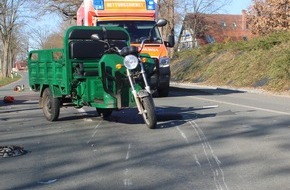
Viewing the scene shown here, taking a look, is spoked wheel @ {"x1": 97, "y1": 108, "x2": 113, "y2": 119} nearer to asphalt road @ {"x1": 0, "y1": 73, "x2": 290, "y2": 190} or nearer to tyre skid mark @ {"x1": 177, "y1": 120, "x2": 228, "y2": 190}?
asphalt road @ {"x1": 0, "y1": 73, "x2": 290, "y2": 190}

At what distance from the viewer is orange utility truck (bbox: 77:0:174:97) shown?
1591 cm

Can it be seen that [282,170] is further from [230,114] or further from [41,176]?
[230,114]

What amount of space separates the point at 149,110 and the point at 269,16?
2535 centimetres

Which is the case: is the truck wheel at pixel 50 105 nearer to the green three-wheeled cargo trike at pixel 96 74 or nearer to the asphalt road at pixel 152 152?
the green three-wheeled cargo trike at pixel 96 74

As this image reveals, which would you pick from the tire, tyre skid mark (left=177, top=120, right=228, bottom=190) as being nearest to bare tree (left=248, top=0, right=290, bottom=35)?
the tire

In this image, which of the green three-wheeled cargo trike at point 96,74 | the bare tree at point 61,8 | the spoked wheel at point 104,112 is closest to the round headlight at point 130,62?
the green three-wheeled cargo trike at point 96,74

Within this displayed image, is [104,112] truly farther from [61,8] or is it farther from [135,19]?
[61,8]

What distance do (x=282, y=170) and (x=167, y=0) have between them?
121ft

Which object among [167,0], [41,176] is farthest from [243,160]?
[167,0]

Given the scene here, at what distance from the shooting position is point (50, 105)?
10.6 m

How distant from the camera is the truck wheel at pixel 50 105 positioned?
34.1ft

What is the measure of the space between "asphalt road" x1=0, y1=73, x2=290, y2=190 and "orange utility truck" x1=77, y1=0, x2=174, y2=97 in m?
4.98

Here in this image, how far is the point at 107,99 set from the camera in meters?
9.08

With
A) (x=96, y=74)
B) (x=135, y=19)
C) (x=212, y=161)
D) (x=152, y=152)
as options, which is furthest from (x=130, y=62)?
(x=135, y=19)
